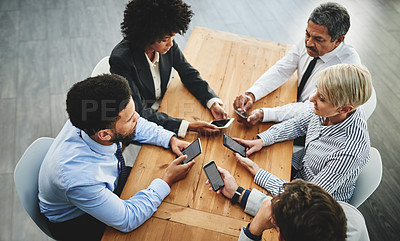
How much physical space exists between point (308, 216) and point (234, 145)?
0.68 m

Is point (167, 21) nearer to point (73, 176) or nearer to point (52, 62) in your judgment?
point (73, 176)

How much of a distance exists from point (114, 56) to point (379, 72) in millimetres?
3171

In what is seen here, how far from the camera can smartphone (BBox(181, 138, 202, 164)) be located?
1.55m

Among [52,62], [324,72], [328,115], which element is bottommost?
[52,62]

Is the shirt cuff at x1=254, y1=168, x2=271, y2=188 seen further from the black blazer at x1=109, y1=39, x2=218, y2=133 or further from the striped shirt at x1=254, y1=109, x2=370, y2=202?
the black blazer at x1=109, y1=39, x2=218, y2=133

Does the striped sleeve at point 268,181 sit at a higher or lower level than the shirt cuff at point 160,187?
higher

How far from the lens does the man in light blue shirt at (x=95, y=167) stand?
1217 mm

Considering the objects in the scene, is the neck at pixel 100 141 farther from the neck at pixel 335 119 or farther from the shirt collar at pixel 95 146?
the neck at pixel 335 119

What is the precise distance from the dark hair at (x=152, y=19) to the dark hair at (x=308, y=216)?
1.16 m

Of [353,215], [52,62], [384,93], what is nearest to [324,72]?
[353,215]

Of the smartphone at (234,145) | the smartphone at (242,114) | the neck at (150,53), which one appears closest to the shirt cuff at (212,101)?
the smartphone at (242,114)

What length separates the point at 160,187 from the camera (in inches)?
55.2

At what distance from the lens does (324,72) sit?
1502 mm

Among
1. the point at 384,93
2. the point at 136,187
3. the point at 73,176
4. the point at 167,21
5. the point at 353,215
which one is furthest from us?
the point at 384,93
